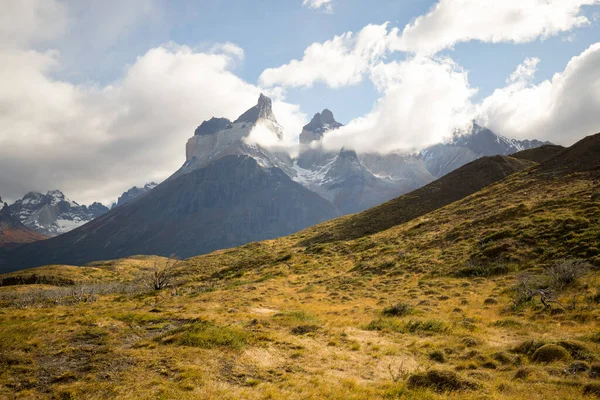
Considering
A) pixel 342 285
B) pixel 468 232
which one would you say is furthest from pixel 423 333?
pixel 468 232

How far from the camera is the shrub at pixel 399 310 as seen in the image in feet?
84.4

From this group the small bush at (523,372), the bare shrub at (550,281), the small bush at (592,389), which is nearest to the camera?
the small bush at (592,389)

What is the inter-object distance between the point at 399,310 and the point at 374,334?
18.7 ft

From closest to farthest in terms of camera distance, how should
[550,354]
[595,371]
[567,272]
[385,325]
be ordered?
[595,371] < [550,354] < [385,325] < [567,272]

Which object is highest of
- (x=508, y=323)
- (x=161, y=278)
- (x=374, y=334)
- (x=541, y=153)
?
(x=541, y=153)

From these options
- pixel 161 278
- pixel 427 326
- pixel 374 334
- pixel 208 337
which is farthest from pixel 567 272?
pixel 161 278

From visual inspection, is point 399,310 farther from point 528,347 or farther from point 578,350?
point 578,350

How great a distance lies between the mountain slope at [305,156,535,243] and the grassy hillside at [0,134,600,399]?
3295cm

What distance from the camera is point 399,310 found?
2597 centimetres

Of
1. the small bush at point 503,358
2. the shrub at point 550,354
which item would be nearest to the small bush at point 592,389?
the shrub at point 550,354

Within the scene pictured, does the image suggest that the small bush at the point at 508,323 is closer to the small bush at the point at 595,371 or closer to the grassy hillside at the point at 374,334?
the grassy hillside at the point at 374,334

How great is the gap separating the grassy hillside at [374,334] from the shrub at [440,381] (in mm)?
50

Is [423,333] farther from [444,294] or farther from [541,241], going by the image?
[541,241]

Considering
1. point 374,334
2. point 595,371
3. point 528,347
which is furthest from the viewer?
point 374,334
